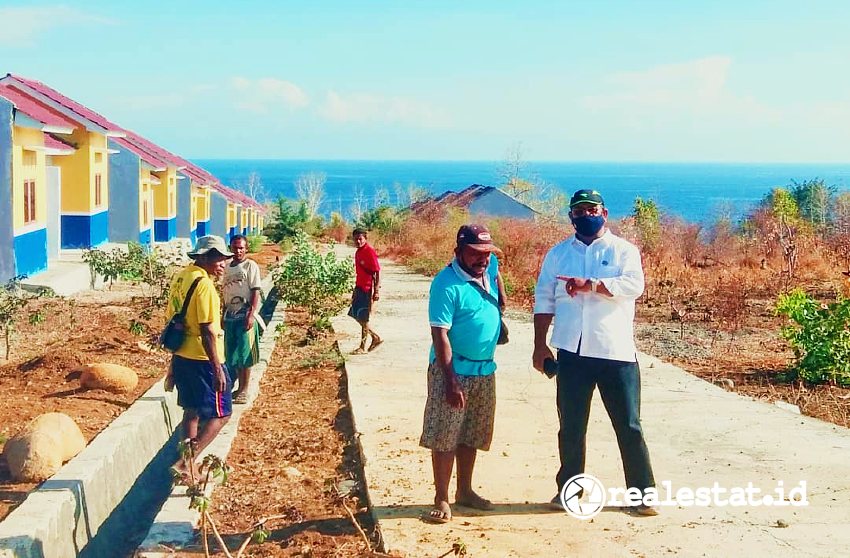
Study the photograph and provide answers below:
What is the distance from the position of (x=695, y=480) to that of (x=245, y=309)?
403 cm

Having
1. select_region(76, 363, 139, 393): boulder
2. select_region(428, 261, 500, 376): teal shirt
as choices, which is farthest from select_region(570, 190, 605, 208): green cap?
select_region(76, 363, 139, 393): boulder

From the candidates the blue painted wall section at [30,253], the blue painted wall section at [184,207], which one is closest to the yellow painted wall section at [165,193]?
the blue painted wall section at [184,207]

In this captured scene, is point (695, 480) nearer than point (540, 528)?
No

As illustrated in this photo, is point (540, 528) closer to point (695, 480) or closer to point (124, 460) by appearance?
point (695, 480)

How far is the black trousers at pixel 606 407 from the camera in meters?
5.56

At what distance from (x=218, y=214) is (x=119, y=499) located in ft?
124

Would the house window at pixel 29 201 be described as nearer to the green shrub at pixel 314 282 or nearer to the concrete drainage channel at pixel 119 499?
the green shrub at pixel 314 282

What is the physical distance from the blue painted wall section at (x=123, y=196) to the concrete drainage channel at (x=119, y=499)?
18.5 metres

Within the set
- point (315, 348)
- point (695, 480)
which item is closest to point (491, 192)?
point (315, 348)

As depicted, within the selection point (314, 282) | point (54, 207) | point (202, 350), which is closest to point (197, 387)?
point (202, 350)

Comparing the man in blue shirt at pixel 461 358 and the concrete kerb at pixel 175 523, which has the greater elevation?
the man in blue shirt at pixel 461 358

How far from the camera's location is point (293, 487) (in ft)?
21.7

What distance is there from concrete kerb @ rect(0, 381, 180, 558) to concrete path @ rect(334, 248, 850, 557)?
5.80ft

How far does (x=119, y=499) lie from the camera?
24.0ft
